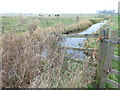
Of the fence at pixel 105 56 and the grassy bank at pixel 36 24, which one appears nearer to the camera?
the fence at pixel 105 56

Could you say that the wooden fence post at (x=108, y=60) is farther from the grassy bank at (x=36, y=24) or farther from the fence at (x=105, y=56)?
the grassy bank at (x=36, y=24)

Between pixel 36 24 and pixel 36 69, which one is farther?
pixel 36 24

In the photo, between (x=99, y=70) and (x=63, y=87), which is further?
(x=99, y=70)

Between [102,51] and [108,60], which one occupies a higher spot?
[102,51]

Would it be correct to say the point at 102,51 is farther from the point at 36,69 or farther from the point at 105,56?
the point at 36,69

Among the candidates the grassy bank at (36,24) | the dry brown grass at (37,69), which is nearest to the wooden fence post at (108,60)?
the dry brown grass at (37,69)

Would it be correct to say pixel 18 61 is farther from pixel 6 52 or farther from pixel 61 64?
pixel 61 64

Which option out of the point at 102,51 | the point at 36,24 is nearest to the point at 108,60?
the point at 102,51

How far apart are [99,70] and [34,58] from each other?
5.39ft

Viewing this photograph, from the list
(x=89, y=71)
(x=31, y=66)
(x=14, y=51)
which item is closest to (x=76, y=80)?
(x=89, y=71)

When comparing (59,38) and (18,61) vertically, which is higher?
(59,38)

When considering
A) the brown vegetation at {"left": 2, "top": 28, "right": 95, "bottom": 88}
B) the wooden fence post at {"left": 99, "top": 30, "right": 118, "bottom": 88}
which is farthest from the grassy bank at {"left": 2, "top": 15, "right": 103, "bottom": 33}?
the wooden fence post at {"left": 99, "top": 30, "right": 118, "bottom": 88}

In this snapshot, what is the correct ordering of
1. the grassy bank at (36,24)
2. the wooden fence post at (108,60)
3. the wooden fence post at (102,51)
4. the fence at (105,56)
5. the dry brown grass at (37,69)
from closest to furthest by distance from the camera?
the dry brown grass at (37,69) → the wooden fence post at (108,60) → the fence at (105,56) → the wooden fence post at (102,51) → the grassy bank at (36,24)

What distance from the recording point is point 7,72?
142 inches
